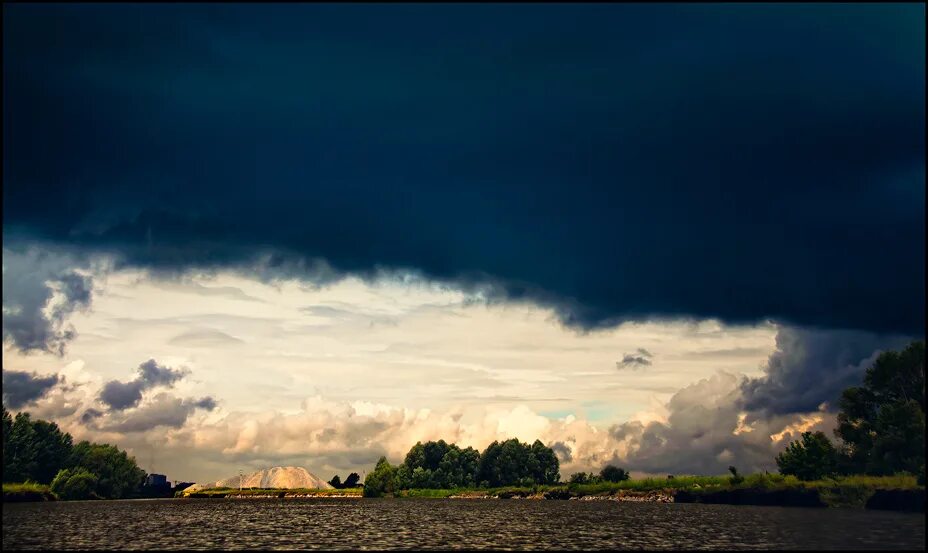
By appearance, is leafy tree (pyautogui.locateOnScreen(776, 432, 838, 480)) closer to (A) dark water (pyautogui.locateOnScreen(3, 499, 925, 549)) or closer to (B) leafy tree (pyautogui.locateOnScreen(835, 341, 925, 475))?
(B) leafy tree (pyautogui.locateOnScreen(835, 341, 925, 475))

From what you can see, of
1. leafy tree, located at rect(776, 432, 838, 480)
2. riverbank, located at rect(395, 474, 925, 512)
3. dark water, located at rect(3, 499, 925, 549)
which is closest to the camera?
dark water, located at rect(3, 499, 925, 549)

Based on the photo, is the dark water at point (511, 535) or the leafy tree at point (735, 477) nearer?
the dark water at point (511, 535)

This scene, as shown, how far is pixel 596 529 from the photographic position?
3718 inches

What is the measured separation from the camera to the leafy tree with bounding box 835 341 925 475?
387 ft

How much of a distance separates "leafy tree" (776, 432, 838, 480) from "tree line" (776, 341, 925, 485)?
12866mm

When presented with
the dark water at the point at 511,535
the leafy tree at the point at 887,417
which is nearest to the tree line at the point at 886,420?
the leafy tree at the point at 887,417

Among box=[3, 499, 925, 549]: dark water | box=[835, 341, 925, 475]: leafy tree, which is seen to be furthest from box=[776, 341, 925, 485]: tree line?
box=[3, 499, 925, 549]: dark water

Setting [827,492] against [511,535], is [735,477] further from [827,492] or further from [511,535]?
[511,535]

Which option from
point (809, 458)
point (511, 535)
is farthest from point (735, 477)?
point (511, 535)

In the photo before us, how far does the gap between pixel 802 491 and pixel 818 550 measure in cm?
9578

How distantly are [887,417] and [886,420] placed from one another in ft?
2.84

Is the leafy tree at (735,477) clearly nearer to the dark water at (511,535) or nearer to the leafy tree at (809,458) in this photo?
the leafy tree at (809,458)

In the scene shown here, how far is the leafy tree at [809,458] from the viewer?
156 m

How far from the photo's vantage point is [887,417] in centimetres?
12425
